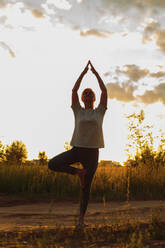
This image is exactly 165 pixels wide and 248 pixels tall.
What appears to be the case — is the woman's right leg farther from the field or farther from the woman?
the field

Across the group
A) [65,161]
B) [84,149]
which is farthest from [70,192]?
[84,149]

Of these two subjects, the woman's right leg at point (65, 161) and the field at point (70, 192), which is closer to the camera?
the woman's right leg at point (65, 161)

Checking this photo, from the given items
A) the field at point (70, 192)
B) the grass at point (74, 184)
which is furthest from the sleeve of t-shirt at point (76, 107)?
the grass at point (74, 184)

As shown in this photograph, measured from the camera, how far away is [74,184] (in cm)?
1018

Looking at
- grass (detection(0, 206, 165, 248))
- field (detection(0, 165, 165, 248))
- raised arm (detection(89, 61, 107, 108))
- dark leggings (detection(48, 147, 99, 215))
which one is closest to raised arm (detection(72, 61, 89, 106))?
raised arm (detection(89, 61, 107, 108))

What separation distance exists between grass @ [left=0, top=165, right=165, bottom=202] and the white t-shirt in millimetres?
5465

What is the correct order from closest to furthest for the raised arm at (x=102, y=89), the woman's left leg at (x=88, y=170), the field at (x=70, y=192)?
the woman's left leg at (x=88, y=170) → the raised arm at (x=102, y=89) → the field at (x=70, y=192)

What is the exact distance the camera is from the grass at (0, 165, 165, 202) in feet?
32.6

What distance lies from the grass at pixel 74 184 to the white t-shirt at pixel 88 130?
546 cm

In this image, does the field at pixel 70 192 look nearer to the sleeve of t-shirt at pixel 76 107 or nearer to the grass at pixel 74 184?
the grass at pixel 74 184

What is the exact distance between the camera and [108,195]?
9883 millimetres

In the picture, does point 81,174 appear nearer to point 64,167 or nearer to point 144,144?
point 64,167

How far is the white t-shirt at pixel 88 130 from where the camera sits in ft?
14.4

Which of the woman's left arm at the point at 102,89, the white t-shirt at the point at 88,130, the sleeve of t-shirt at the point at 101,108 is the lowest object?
the white t-shirt at the point at 88,130
